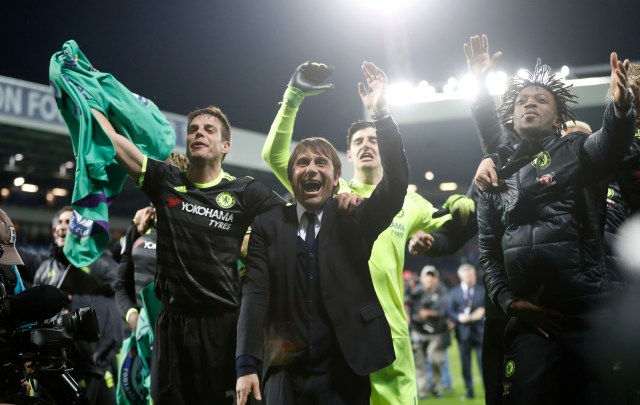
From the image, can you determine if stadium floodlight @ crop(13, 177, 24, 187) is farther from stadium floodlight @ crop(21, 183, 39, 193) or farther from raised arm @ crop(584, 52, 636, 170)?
raised arm @ crop(584, 52, 636, 170)

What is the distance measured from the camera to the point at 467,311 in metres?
13.1

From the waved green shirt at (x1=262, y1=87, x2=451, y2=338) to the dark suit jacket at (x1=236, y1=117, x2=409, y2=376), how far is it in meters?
0.96

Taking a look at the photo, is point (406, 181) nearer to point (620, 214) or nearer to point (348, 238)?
point (348, 238)

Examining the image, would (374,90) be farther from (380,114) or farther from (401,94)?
(401,94)

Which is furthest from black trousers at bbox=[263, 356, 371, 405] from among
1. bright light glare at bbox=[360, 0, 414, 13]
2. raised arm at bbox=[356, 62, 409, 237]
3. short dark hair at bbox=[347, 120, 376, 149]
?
bright light glare at bbox=[360, 0, 414, 13]

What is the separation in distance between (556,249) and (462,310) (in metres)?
9.91

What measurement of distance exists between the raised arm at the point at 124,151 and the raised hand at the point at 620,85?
97.6 inches

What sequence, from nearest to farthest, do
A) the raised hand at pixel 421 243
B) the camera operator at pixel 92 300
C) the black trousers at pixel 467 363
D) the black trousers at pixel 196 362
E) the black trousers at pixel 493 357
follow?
the black trousers at pixel 196 362 → the black trousers at pixel 493 357 → the raised hand at pixel 421 243 → the camera operator at pixel 92 300 → the black trousers at pixel 467 363

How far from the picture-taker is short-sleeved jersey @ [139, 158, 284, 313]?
4152 millimetres

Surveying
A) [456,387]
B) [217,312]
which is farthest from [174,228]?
[456,387]

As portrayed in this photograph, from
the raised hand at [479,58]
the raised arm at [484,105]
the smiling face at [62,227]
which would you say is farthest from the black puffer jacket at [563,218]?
the smiling face at [62,227]

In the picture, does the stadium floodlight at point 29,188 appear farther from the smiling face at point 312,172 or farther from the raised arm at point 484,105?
the smiling face at point 312,172

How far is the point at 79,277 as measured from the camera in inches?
276

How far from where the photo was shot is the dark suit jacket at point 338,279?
3338 mm
